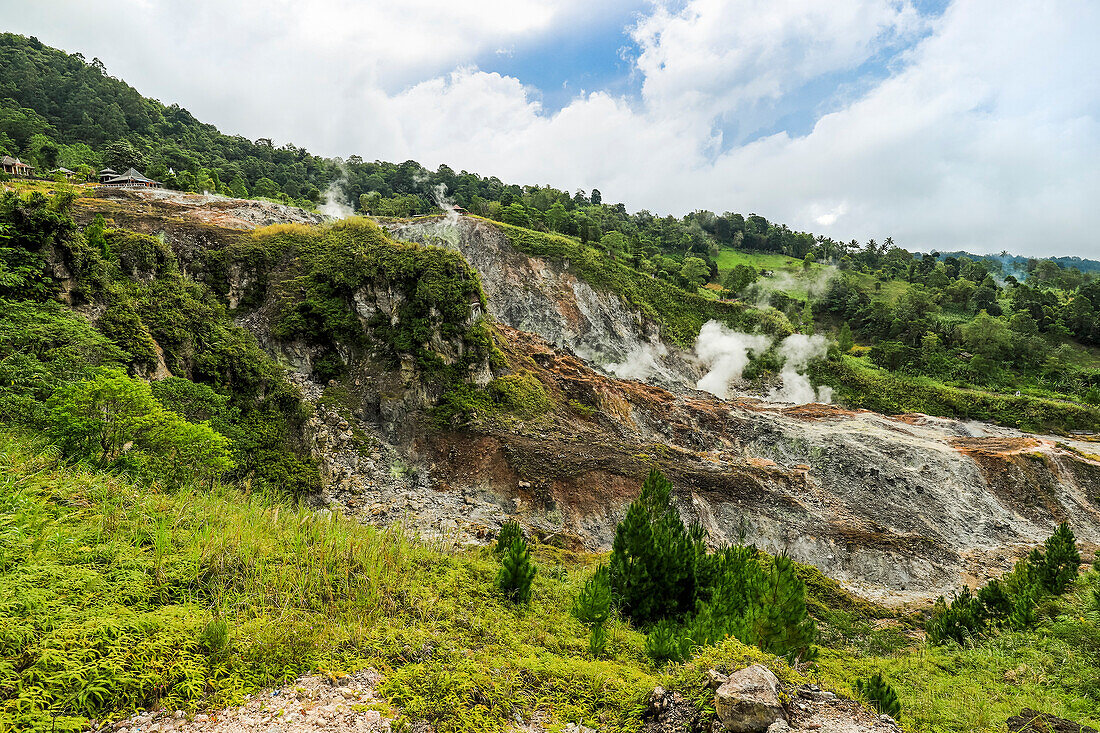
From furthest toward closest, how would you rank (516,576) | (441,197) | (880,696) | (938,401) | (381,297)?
1. (441,197)
2. (938,401)
3. (381,297)
4. (516,576)
5. (880,696)

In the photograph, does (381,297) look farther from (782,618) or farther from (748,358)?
(748,358)

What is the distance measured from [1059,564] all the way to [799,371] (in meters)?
28.9

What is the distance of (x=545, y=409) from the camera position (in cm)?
2491

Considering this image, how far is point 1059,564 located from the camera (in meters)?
14.3

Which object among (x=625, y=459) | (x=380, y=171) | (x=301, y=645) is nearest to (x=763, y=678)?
(x=301, y=645)

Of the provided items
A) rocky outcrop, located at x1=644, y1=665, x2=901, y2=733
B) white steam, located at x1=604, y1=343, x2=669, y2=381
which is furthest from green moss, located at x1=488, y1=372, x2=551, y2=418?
rocky outcrop, located at x1=644, y1=665, x2=901, y2=733

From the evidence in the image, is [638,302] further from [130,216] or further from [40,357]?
[40,357]

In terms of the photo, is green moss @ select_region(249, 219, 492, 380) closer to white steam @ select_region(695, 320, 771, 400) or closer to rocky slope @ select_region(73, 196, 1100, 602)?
rocky slope @ select_region(73, 196, 1100, 602)

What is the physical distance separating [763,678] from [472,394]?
20.9 meters

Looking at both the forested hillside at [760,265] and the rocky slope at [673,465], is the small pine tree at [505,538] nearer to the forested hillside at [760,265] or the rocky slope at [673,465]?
the rocky slope at [673,465]

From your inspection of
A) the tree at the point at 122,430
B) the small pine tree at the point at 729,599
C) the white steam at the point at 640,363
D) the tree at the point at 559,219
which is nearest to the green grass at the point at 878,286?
the white steam at the point at 640,363

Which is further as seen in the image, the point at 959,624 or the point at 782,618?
the point at 959,624

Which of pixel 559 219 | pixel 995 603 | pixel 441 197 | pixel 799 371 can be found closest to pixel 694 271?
pixel 559 219

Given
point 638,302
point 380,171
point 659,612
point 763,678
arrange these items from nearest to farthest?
point 763,678 → point 659,612 → point 638,302 → point 380,171
